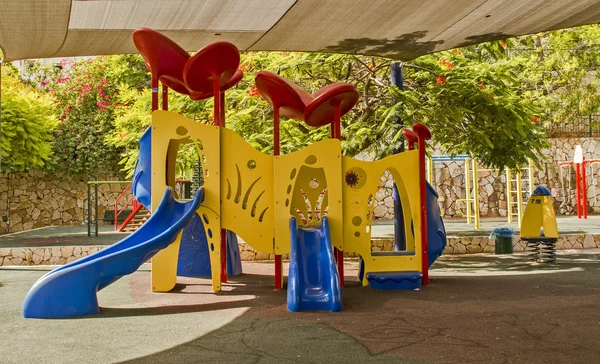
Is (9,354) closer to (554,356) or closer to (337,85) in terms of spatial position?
(554,356)

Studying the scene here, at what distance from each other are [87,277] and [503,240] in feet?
23.8

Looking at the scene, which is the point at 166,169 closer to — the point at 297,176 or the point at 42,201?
the point at 297,176

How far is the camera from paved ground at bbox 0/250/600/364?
370 centimetres

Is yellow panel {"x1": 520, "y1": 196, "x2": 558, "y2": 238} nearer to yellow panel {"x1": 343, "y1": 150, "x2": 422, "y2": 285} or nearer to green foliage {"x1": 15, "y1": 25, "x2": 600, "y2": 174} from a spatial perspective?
green foliage {"x1": 15, "y1": 25, "x2": 600, "y2": 174}

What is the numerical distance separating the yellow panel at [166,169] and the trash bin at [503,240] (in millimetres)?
5641

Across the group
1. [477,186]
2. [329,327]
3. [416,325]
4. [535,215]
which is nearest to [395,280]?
[416,325]

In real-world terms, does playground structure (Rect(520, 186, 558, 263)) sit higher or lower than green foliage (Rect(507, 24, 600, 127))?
lower

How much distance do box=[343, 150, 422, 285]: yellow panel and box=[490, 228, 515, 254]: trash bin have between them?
13.1 ft

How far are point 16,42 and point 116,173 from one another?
42.3 ft

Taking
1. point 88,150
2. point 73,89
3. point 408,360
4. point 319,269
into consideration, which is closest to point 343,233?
point 319,269

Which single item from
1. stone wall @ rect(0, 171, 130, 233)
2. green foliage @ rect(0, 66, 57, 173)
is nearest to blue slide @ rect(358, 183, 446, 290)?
green foliage @ rect(0, 66, 57, 173)

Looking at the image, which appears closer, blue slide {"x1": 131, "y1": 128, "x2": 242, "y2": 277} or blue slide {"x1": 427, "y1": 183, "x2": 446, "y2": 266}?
blue slide {"x1": 427, "y1": 183, "x2": 446, "y2": 266}

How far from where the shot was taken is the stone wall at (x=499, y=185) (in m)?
18.9

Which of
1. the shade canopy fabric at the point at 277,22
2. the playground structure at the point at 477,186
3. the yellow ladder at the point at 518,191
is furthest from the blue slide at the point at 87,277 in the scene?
the yellow ladder at the point at 518,191
